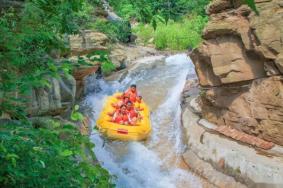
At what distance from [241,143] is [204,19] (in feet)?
46.2

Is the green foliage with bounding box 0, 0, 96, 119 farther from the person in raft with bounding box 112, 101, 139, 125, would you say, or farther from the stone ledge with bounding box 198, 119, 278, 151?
the person in raft with bounding box 112, 101, 139, 125

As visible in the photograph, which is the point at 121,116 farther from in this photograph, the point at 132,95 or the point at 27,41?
the point at 27,41

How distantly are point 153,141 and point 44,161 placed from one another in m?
7.17

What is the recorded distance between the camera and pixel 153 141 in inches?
351

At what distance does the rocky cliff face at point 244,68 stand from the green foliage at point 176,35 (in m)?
11.0

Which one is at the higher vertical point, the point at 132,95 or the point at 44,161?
the point at 44,161

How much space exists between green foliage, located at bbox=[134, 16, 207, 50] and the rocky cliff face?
1099 cm

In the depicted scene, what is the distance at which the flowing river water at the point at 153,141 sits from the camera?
280 inches

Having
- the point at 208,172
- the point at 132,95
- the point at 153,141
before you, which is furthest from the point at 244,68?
the point at 132,95

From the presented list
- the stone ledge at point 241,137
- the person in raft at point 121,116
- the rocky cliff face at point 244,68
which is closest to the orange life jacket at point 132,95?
the person in raft at point 121,116

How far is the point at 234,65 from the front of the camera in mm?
7043

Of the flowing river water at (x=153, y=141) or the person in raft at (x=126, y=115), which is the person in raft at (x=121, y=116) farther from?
the flowing river water at (x=153, y=141)

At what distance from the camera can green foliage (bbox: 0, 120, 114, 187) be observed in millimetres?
1757

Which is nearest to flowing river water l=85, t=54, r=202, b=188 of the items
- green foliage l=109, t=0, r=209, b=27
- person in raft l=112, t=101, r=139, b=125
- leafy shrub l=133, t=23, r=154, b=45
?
person in raft l=112, t=101, r=139, b=125
